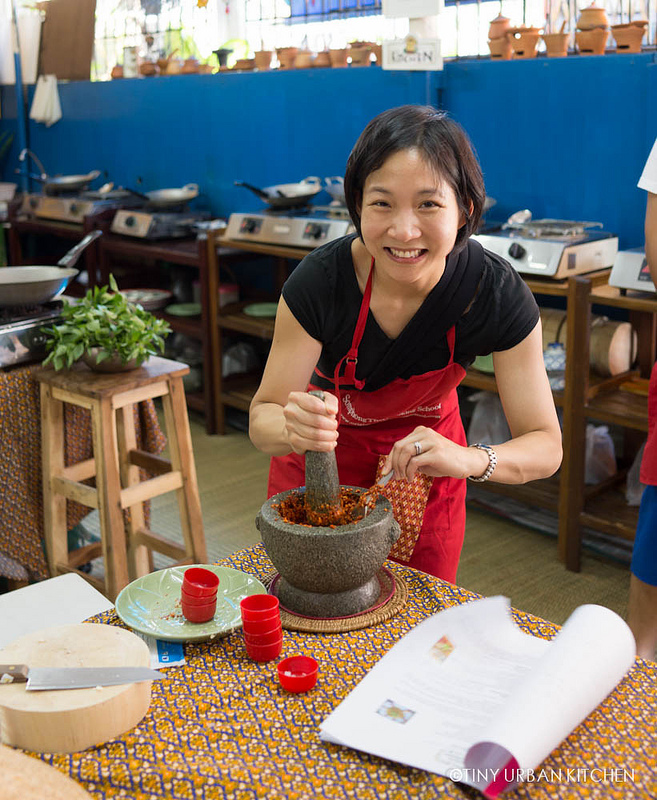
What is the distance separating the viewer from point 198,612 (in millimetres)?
1187

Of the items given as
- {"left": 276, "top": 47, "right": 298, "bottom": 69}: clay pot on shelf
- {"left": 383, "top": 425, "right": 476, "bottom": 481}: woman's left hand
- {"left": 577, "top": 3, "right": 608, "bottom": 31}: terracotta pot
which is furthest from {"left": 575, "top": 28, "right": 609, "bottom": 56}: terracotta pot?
{"left": 383, "top": 425, "right": 476, "bottom": 481}: woman's left hand

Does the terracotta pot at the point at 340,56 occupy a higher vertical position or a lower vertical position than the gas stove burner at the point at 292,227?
higher

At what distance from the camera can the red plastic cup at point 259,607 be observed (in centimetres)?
113

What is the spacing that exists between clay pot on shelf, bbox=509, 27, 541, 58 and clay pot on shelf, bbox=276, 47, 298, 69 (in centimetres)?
124

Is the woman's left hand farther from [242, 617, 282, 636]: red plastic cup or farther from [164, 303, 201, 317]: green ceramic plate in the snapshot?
[164, 303, 201, 317]: green ceramic plate

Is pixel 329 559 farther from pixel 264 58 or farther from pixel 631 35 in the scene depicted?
pixel 264 58

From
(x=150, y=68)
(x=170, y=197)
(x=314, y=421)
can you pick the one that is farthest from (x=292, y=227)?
(x=314, y=421)

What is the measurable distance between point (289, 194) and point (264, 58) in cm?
88

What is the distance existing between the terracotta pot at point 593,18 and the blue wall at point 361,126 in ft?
0.37

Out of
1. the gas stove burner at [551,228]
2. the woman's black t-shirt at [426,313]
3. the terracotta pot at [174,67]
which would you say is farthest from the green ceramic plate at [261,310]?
the woman's black t-shirt at [426,313]

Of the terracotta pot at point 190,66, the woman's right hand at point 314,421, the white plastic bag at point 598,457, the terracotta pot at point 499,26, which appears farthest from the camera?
the terracotta pot at point 190,66

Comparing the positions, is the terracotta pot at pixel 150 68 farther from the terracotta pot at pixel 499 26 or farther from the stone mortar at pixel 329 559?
the stone mortar at pixel 329 559

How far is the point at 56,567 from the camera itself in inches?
100

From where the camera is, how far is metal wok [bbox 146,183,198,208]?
14.7 feet
